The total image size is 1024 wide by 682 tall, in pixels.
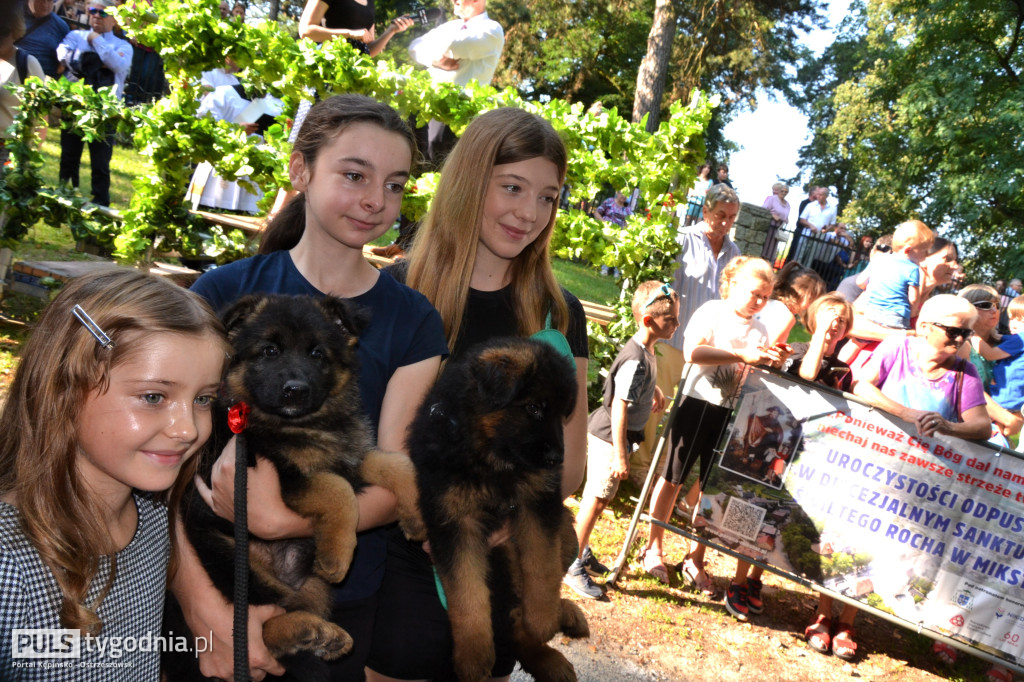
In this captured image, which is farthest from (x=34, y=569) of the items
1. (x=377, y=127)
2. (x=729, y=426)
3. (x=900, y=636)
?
(x=900, y=636)

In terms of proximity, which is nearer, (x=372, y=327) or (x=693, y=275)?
(x=372, y=327)

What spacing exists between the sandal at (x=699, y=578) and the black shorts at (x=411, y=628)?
4.87 metres

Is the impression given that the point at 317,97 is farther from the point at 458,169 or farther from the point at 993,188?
the point at 993,188

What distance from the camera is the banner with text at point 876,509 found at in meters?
5.60

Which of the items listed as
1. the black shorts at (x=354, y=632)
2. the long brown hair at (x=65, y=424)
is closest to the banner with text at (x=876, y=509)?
the black shorts at (x=354, y=632)

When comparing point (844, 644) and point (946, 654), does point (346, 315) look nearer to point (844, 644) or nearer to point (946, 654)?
point (844, 644)

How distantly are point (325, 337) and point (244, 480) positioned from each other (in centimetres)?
65

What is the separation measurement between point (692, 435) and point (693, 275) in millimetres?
2290

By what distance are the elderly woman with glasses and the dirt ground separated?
90.4 inches

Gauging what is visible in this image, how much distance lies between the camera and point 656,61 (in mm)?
21625

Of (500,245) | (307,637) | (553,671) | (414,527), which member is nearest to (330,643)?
(307,637)

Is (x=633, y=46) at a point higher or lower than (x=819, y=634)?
higher

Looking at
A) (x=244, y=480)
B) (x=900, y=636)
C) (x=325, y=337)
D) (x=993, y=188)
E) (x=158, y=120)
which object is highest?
(x=993, y=188)

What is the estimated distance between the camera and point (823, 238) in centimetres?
2489
